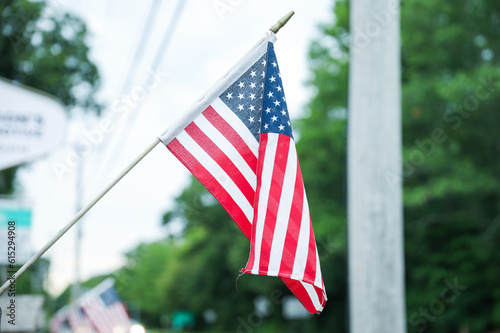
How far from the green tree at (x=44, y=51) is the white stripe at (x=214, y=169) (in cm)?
1023

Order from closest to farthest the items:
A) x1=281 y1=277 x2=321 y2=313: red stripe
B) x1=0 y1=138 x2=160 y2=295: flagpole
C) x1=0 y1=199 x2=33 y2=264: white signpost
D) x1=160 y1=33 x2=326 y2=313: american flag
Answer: x1=0 y1=138 x2=160 y2=295: flagpole
x1=160 y1=33 x2=326 y2=313: american flag
x1=281 y1=277 x2=321 y2=313: red stripe
x1=0 y1=199 x2=33 y2=264: white signpost

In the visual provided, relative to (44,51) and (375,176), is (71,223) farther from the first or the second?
(44,51)

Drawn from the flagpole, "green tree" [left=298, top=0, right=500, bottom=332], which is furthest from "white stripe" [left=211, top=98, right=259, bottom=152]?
"green tree" [left=298, top=0, right=500, bottom=332]

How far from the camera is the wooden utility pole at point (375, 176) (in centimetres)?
451

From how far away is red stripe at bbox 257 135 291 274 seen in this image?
285 cm

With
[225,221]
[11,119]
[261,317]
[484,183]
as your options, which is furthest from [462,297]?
[11,119]

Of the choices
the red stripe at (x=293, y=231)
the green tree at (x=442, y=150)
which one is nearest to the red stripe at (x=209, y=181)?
the red stripe at (x=293, y=231)

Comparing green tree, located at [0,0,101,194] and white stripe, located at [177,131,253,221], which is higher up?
green tree, located at [0,0,101,194]

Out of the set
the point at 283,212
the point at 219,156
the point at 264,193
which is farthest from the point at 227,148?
the point at 283,212

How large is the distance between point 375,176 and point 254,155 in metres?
1.88

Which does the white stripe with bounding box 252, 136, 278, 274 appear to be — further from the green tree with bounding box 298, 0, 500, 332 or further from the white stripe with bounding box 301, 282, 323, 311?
the green tree with bounding box 298, 0, 500, 332

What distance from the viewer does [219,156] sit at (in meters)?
3.07

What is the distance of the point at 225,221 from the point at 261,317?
713cm

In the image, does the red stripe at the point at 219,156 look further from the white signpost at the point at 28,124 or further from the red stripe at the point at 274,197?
the white signpost at the point at 28,124
